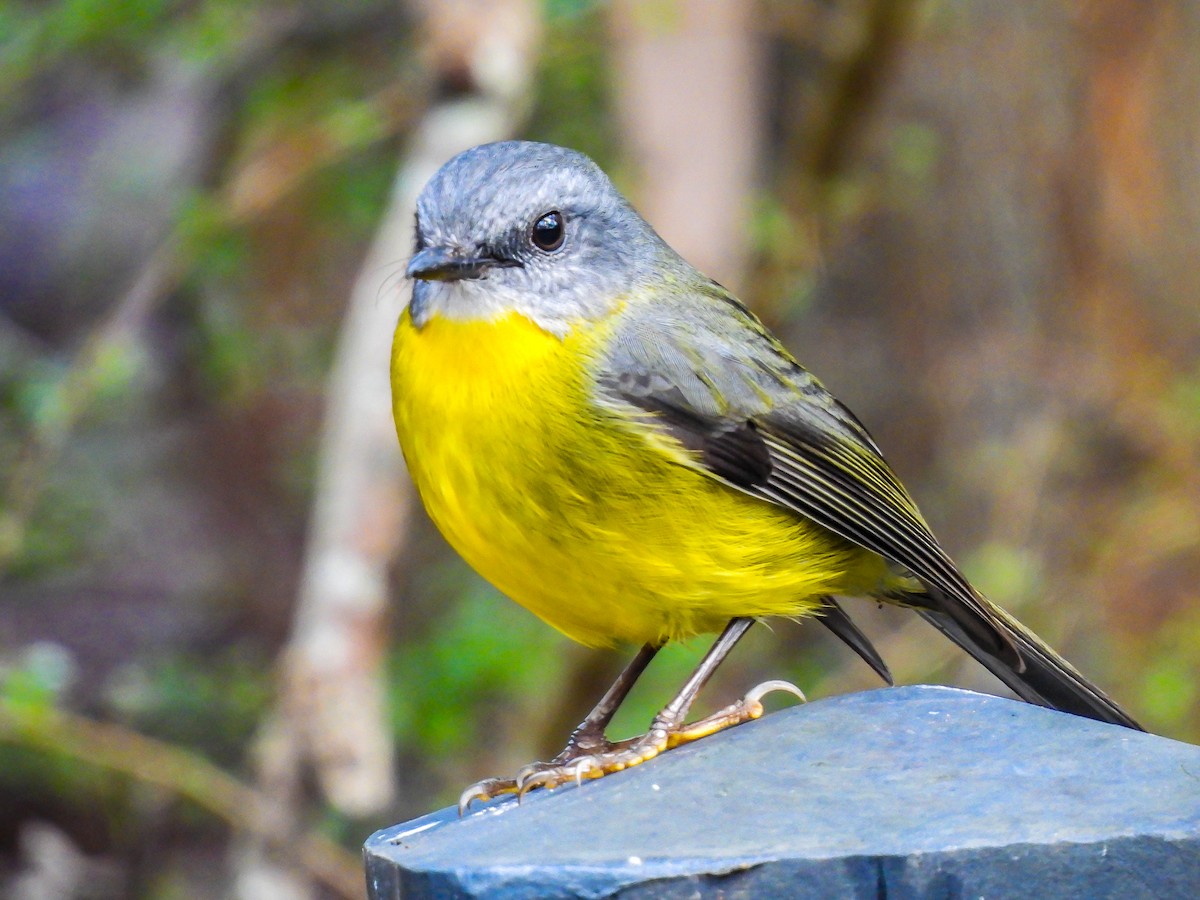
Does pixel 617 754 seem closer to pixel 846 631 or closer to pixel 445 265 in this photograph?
pixel 846 631

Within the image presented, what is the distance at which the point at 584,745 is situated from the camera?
11.5 feet

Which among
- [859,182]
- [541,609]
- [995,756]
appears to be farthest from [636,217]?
[859,182]

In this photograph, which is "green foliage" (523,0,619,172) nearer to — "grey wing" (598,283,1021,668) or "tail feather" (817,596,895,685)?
"grey wing" (598,283,1021,668)

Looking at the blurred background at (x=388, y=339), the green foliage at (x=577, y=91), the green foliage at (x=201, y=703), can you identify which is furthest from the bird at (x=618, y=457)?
the green foliage at (x=201, y=703)

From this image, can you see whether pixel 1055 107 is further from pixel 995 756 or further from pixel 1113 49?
pixel 995 756

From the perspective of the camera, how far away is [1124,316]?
7602mm

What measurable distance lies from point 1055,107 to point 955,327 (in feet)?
4.10

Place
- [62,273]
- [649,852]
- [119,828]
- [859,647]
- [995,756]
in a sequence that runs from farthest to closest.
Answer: [62,273] < [119,828] < [859,647] < [995,756] < [649,852]

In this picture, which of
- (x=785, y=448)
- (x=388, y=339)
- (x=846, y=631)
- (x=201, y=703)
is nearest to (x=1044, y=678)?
(x=846, y=631)

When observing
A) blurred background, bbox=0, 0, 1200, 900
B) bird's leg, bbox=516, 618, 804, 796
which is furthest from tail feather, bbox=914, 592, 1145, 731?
blurred background, bbox=0, 0, 1200, 900

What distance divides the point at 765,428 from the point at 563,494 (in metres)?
0.69

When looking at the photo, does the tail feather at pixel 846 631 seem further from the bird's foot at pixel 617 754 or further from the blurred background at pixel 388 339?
the blurred background at pixel 388 339

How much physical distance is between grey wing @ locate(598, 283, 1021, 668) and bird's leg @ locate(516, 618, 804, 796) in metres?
0.45

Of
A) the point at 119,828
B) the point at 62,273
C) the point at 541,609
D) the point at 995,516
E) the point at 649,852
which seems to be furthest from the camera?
the point at 62,273
